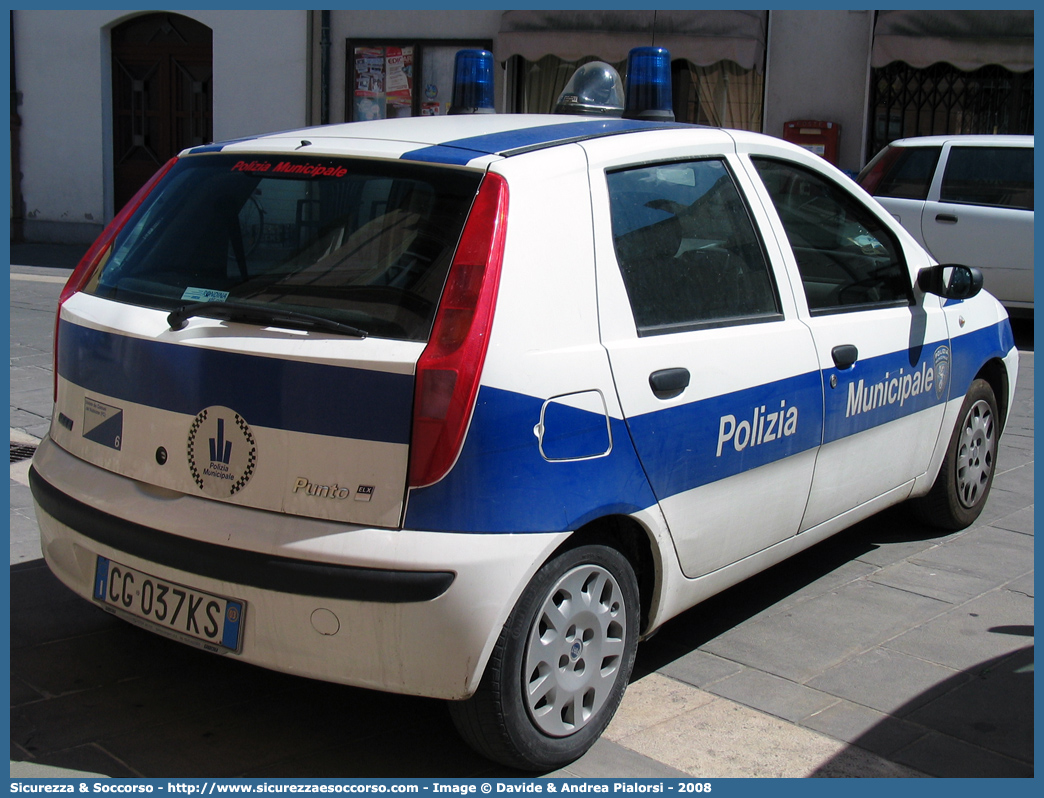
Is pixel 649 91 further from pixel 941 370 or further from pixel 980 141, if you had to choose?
pixel 980 141

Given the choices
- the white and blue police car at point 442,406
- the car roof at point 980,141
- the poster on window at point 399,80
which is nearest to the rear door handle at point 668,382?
the white and blue police car at point 442,406

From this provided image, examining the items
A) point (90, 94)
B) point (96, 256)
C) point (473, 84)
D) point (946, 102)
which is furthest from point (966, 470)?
point (90, 94)

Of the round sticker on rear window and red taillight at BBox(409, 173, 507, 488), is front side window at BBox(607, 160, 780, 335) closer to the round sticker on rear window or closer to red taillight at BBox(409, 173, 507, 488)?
red taillight at BBox(409, 173, 507, 488)

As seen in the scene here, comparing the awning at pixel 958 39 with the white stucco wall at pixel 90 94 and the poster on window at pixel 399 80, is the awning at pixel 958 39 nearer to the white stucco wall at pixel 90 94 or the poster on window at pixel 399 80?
the poster on window at pixel 399 80

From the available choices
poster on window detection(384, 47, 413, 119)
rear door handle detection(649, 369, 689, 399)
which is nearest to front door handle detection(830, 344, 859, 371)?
rear door handle detection(649, 369, 689, 399)

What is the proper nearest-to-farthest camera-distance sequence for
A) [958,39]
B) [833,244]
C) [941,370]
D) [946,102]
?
[833,244], [941,370], [958,39], [946,102]

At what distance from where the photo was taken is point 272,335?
2.68 m

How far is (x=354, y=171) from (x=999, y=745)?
230 cm

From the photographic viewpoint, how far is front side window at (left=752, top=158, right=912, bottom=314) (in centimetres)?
370

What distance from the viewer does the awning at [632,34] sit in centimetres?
1338

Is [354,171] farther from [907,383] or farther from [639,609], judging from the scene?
[907,383]

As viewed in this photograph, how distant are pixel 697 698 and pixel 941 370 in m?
1.86

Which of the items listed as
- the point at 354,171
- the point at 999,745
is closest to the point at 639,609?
the point at 999,745

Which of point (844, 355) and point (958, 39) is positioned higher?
point (958, 39)
